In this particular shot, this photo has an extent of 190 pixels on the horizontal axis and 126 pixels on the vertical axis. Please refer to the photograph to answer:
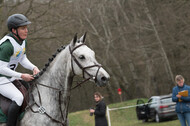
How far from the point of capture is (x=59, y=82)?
15.6ft

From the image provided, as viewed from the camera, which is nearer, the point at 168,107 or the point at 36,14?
the point at 168,107

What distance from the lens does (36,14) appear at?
18.1m

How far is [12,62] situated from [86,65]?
3.98 ft

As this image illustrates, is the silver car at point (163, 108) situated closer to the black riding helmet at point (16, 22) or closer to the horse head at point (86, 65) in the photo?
the horse head at point (86, 65)

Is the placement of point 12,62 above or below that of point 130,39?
below

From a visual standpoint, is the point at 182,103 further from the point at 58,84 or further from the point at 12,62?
the point at 12,62

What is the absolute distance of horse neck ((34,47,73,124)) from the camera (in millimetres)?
4688

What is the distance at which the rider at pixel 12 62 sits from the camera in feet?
14.6

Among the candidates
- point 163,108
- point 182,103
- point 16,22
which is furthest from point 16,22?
point 163,108

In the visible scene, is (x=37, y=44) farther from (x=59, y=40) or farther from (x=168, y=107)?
(x=168, y=107)

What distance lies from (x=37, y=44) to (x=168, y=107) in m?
8.72

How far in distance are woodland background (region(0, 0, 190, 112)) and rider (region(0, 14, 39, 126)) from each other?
46.4ft

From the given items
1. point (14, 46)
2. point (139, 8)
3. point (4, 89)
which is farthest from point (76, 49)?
point (139, 8)

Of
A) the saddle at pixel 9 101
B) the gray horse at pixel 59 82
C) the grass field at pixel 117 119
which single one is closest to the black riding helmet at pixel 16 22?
the gray horse at pixel 59 82
